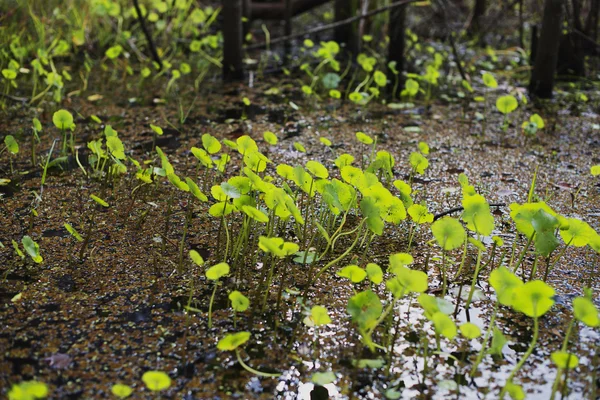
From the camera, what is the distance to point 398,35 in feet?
11.0

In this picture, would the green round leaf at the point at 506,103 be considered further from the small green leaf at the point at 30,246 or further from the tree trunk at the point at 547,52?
the small green leaf at the point at 30,246

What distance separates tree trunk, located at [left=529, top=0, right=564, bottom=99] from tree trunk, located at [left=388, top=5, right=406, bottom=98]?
655mm

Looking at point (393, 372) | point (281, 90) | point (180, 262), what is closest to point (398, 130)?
point (281, 90)

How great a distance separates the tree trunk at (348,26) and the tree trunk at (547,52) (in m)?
1.21

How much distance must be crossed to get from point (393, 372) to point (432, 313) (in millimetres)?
120

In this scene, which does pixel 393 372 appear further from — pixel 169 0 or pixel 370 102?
pixel 169 0

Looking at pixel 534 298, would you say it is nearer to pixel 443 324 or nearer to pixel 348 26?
pixel 443 324

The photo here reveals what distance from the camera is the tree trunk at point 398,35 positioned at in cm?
319

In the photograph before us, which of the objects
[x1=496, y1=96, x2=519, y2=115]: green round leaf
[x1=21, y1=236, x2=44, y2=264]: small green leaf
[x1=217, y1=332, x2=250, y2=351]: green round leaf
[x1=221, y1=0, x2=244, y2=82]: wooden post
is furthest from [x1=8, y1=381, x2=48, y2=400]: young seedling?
[x1=221, y1=0, x2=244, y2=82]: wooden post

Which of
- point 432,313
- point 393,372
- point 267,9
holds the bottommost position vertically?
point 393,372

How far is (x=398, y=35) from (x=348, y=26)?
2.75 ft

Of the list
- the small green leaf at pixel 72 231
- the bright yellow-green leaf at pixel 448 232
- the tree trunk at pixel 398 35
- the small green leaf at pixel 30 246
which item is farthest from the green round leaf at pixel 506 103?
the small green leaf at pixel 30 246

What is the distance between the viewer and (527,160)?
7.23ft

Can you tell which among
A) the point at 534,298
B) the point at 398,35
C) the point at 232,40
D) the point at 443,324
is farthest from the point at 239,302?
the point at 398,35
